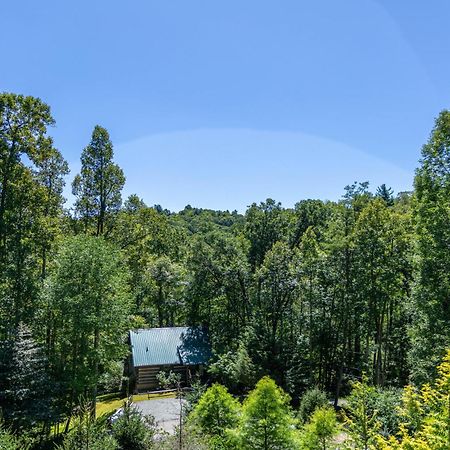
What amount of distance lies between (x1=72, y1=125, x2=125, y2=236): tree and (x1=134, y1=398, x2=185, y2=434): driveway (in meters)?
10.4

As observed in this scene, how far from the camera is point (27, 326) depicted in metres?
16.6

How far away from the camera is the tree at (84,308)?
52.9 ft

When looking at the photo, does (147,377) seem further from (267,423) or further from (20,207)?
(267,423)

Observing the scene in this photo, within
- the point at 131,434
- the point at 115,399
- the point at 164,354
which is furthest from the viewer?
the point at 164,354

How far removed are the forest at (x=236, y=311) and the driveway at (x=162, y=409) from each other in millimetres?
3114

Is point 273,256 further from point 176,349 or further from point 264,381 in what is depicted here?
point 264,381

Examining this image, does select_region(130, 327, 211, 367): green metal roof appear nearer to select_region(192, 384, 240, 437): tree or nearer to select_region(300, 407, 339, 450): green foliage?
select_region(192, 384, 240, 437): tree

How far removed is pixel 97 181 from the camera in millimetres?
20766

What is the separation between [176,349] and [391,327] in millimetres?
15510

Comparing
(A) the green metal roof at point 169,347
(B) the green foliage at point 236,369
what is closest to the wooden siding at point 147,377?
(A) the green metal roof at point 169,347

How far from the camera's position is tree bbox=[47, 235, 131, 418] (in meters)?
16.1

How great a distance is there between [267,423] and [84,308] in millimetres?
9551

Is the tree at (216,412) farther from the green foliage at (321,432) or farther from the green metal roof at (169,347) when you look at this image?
the green metal roof at (169,347)

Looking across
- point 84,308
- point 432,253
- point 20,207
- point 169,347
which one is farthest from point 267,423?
point 169,347
